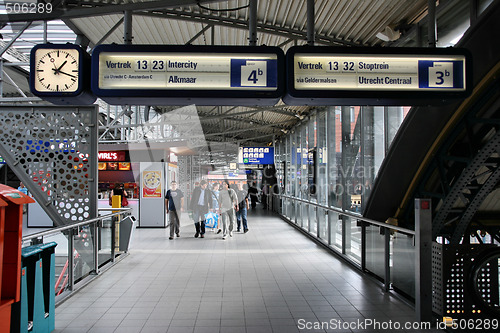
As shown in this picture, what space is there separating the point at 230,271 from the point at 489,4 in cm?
545

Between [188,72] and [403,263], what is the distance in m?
3.70

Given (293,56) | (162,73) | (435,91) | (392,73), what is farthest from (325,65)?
(162,73)

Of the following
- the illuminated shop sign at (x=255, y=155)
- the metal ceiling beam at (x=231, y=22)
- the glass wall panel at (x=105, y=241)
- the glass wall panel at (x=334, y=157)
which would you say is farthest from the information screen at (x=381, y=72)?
the illuminated shop sign at (x=255, y=155)

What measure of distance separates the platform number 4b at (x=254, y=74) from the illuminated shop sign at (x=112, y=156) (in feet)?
33.5

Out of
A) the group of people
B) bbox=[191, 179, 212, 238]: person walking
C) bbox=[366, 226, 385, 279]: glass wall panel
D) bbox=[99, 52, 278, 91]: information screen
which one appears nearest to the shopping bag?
the group of people

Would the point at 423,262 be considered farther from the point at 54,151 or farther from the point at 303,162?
the point at 303,162

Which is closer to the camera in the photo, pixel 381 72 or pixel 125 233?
pixel 381 72

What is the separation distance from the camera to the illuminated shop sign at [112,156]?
13.0 meters

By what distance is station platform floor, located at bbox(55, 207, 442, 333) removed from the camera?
4.20 m

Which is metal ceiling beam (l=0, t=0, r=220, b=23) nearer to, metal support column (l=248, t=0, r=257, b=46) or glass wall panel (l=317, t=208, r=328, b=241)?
metal support column (l=248, t=0, r=257, b=46)

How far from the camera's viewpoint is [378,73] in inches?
155

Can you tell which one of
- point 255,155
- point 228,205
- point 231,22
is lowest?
point 228,205

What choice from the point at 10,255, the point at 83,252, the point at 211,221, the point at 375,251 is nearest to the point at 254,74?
the point at 10,255

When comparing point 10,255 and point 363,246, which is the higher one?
point 10,255
